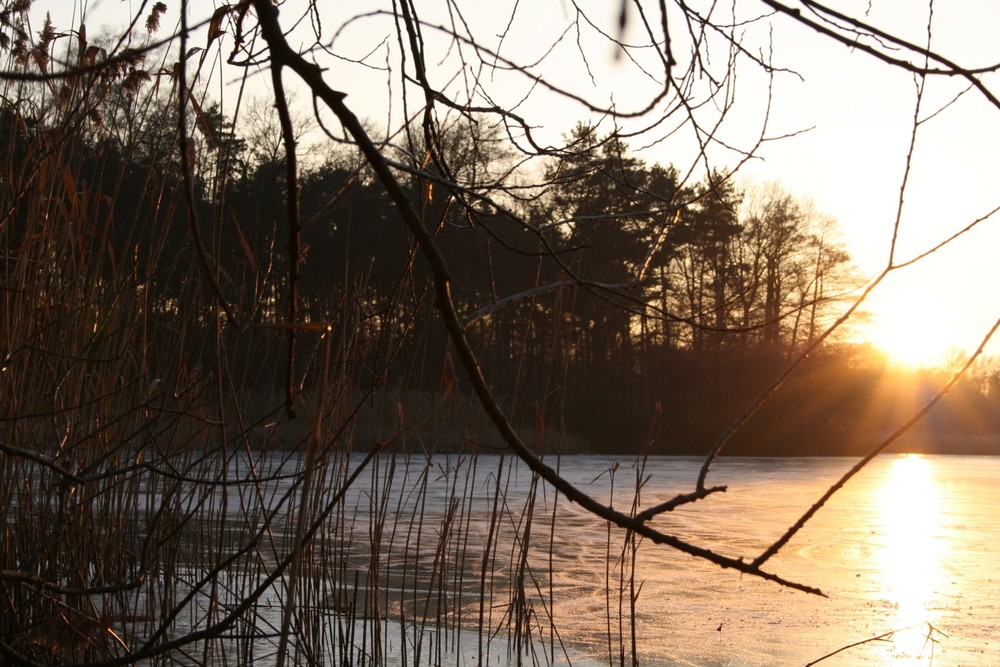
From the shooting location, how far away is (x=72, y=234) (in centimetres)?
182

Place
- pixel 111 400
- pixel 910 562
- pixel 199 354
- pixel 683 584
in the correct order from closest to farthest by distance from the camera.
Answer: pixel 111 400
pixel 199 354
pixel 683 584
pixel 910 562

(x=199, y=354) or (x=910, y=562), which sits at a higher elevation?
(x=199, y=354)

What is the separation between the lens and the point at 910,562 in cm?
437

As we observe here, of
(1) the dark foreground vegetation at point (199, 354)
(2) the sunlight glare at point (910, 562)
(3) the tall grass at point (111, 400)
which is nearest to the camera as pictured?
(1) the dark foreground vegetation at point (199, 354)

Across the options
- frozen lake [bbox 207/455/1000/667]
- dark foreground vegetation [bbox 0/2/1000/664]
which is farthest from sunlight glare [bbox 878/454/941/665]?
dark foreground vegetation [bbox 0/2/1000/664]

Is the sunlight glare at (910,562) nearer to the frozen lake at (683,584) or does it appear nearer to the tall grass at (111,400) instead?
the frozen lake at (683,584)

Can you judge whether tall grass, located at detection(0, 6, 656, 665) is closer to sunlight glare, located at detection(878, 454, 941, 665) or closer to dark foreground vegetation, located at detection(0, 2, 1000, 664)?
dark foreground vegetation, located at detection(0, 2, 1000, 664)

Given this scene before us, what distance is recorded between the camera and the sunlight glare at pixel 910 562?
9.41ft

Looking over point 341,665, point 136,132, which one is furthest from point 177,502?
point 136,132

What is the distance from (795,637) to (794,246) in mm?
16936

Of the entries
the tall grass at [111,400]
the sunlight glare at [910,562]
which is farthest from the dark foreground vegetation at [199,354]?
the sunlight glare at [910,562]

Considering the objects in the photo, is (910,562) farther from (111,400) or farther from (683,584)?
(111,400)

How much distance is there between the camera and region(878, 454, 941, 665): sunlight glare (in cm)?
287

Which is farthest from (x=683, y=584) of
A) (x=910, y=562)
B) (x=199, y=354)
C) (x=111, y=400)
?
(x=111, y=400)
